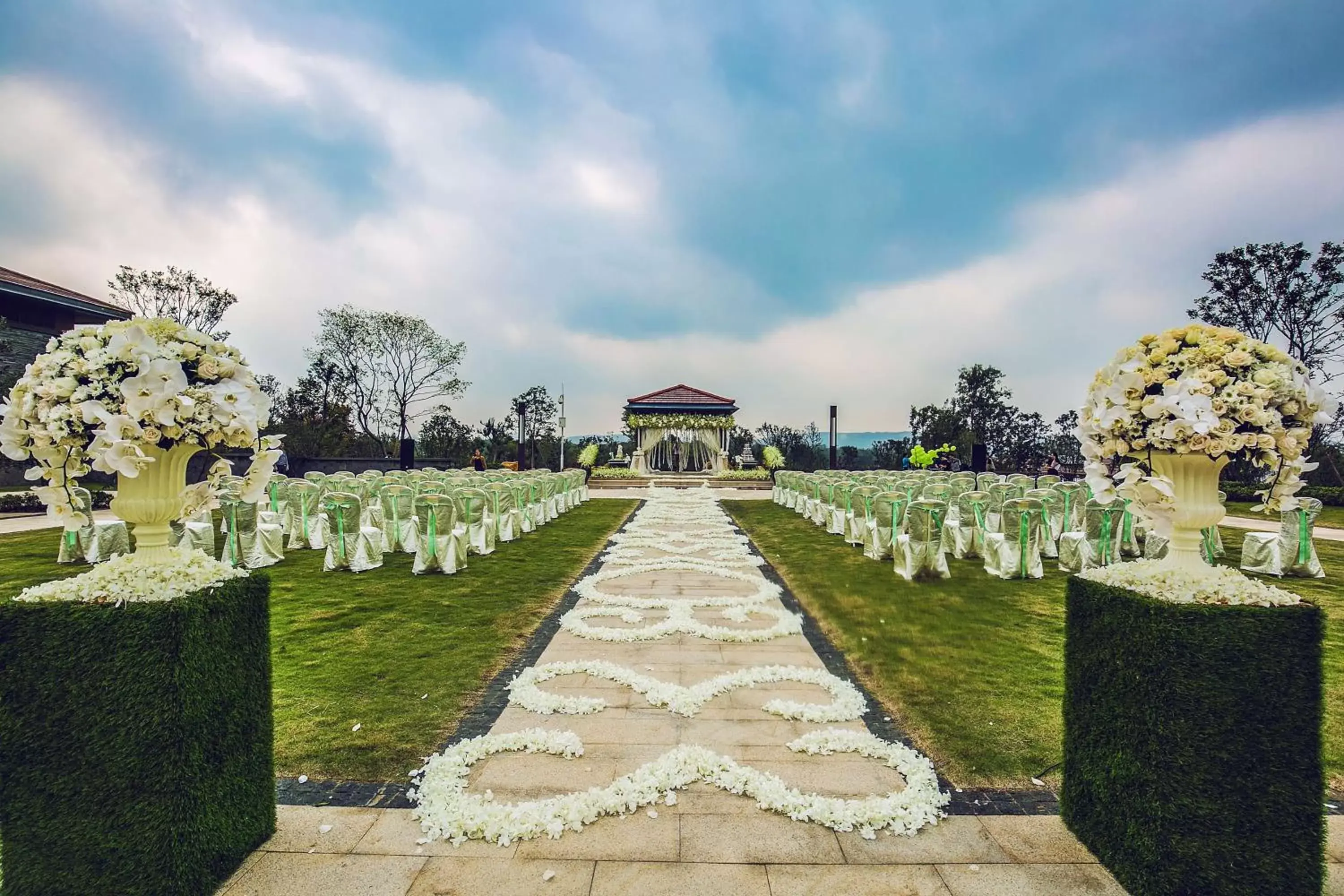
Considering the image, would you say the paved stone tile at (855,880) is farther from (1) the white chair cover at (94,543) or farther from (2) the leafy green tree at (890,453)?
(2) the leafy green tree at (890,453)

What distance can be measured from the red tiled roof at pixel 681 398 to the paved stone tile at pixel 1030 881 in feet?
108

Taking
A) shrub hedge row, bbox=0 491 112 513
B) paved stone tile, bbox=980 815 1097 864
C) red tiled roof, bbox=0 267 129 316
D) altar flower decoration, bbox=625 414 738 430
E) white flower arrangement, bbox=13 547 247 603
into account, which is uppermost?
red tiled roof, bbox=0 267 129 316

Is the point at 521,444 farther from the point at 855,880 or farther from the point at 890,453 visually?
the point at 855,880

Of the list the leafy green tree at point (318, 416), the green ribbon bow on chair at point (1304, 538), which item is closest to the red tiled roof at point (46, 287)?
the leafy green tree at point (318, 416)

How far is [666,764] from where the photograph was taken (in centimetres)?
307

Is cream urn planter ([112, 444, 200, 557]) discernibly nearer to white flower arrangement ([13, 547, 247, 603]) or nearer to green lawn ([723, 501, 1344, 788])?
white flower arrangement ([13, 547, 247, 603])

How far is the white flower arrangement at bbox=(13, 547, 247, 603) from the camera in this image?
6.56ft

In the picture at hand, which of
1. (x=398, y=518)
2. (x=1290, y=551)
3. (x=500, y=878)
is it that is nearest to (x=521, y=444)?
(x=398, y=518)

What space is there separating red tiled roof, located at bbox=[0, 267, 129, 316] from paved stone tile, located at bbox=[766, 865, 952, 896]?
30579 millimetres

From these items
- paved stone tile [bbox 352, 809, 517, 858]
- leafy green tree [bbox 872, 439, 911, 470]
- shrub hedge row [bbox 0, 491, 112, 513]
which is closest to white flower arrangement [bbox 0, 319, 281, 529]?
paved stone tile [bbox 352, 809, 517, 858]

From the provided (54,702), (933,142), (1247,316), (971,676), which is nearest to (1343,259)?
(1247,316)

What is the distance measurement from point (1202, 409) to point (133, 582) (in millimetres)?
3810

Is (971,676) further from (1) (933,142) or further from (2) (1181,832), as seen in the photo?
(1) (933,142)

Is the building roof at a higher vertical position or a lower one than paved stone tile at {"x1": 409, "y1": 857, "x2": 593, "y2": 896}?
higher
